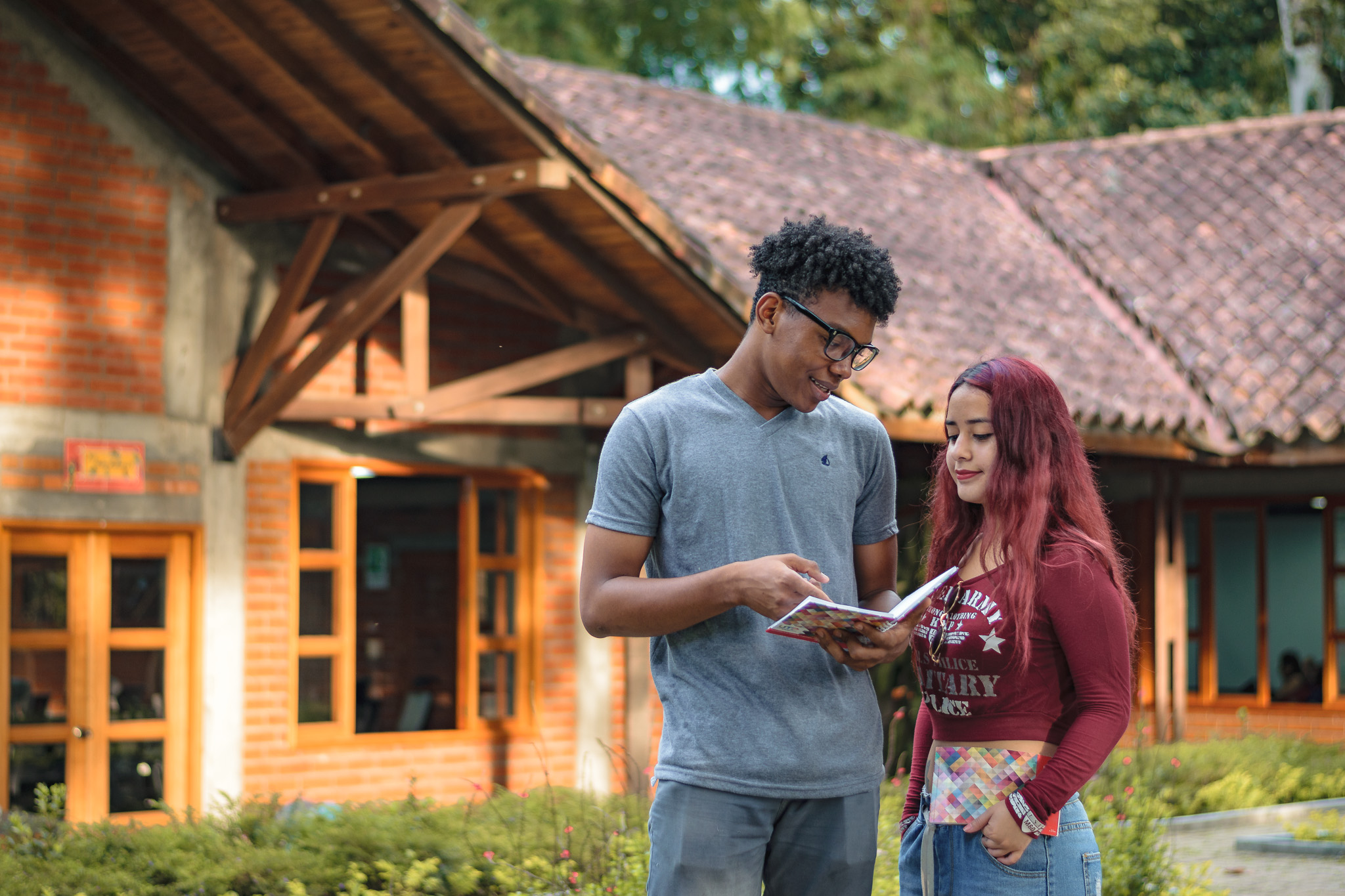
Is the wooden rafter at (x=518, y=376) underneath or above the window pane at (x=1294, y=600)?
above

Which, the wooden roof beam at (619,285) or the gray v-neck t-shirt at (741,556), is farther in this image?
the wooden roof beam at (619,285)

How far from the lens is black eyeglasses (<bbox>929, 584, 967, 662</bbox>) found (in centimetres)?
302

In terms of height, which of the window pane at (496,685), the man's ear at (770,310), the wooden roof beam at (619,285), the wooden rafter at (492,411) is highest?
the wooden roof beam at (619,285)

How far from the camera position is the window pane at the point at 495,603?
Result: 1050 centimetres

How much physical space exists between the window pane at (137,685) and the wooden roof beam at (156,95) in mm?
2928

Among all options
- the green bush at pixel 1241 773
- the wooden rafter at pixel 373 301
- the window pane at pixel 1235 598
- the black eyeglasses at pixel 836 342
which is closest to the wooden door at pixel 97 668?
the wooden rafter at pixel 373 301

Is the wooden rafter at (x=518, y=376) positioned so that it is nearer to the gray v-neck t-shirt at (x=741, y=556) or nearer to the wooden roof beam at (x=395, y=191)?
the wooden roof beam at (x=395, y=191)

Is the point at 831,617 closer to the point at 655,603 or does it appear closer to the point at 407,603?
the point at 655,603

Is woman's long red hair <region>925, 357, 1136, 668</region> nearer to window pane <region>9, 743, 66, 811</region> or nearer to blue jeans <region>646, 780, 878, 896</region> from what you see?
blue jeans <region>646, 780, 878, 896</region>

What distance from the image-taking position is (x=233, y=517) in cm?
933

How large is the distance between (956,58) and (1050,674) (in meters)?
20.1

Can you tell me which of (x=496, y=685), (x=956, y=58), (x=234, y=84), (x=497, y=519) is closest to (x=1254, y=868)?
(x=496, y=685)

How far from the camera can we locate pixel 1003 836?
285 centimetres

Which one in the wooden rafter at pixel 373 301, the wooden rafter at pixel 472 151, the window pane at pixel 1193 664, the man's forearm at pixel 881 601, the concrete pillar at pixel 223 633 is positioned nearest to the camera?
the man's forearm at pixel 881 601
